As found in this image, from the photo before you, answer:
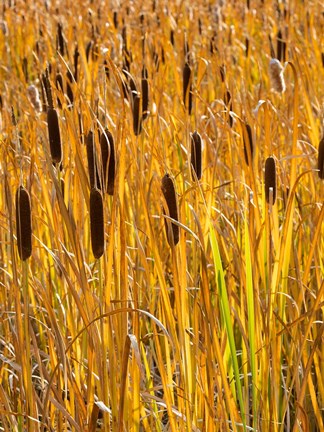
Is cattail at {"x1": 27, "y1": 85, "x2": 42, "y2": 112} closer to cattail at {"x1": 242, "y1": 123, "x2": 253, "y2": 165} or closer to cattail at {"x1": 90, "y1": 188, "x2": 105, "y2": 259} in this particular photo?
cattail at {"x1": 242, "y1": 123, "x2": 253, "y2": 165}

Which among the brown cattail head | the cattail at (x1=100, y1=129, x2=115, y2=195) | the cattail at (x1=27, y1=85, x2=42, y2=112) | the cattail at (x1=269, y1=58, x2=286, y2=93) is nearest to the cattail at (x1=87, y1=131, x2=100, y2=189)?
the cattail at (x1=100, y1=129, x2=115, y2=195)

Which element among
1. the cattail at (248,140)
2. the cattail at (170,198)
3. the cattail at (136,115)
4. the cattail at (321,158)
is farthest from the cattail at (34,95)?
the cattail at (170,198)

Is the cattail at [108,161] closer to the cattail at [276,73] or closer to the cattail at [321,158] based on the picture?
the cattail at [321,158]

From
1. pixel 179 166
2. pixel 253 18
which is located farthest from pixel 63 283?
pixel 253 18

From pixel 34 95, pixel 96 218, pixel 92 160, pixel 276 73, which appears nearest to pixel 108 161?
pixel 92 160

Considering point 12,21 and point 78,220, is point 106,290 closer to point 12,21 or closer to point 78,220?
point 78,220

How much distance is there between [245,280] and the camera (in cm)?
141

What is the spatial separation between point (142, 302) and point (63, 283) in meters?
0.28

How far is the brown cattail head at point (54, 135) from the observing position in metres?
1.30

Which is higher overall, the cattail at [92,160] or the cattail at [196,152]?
the cattail at [92,160]

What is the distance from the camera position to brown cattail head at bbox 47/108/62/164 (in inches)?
51.1

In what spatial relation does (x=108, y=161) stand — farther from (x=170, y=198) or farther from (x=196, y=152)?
(x=196, y=152)

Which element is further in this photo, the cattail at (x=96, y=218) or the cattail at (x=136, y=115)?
the cattail at (x=136, y=115)

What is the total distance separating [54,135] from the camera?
1.31m
